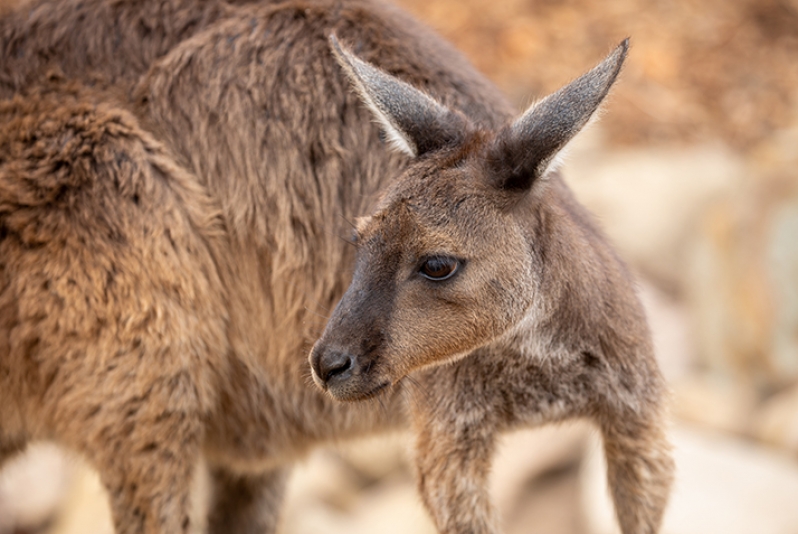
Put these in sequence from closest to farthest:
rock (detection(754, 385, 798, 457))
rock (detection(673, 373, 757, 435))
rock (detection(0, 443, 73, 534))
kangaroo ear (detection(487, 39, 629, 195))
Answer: kangaroo ear (detection(487, 39, 629, 195))
rock (detection(754, 385, 798, 457))
rock (detection(0, 443, 73, 534))
rock (detection(673, 373, 757, 435))

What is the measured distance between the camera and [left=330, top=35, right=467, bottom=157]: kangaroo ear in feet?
10.6

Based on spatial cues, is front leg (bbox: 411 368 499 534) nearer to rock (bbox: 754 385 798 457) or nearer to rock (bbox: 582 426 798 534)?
rock (bbox: 582 426 798 534)

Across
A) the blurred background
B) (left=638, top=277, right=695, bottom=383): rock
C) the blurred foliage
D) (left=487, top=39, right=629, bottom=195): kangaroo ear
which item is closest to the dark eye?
(left=487, top=39, right=629, bottom=195): kangaroo ear

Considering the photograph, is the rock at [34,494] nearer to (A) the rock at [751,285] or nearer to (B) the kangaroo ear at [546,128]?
(A) the rock at [751,285]

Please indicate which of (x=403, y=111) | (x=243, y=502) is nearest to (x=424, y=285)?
(x=403, y=111)

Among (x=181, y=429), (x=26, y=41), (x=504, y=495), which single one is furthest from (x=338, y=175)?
(x=504, y=495)

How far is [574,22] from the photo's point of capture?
392 inches

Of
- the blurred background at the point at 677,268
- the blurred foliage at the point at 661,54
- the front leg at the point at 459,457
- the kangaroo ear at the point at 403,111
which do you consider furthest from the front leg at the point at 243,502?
the blurred foliage at the point at 661,54

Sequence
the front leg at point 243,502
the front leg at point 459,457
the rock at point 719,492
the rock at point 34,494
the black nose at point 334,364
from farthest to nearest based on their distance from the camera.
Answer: the rock at point 34,494
the rock at point 719,492
the front leg at point 243,502
the front leg at point 459,457
the black nose at point 334,364

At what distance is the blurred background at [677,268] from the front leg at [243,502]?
0.39 meters

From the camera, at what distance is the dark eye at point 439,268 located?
313 centimetres

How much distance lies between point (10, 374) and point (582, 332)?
214cm

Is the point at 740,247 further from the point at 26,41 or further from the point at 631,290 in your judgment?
the point at 26,41

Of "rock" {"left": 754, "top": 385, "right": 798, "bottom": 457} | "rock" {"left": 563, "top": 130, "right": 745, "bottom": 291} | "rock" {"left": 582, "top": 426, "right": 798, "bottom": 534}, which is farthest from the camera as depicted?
"rock" {"left": 563, "top": 130, "right": 745, "bottom": 291}
